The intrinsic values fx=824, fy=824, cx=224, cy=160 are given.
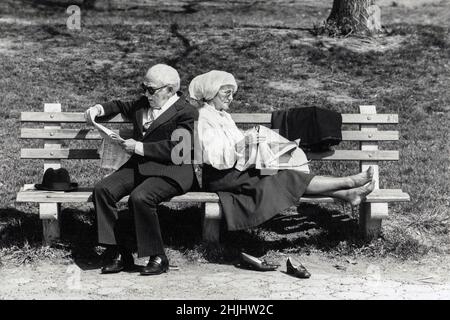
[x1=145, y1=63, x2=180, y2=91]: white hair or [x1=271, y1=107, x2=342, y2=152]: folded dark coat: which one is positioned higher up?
[x1=145, y1=63, x2=180, y2=91]: white hair

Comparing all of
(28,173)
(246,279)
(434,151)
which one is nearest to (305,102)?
(434,151)

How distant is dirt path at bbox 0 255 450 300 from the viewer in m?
5.45

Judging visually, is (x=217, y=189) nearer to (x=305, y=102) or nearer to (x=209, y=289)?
(x=209, y=289)

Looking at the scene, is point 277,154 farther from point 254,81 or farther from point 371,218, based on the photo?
point 254,81

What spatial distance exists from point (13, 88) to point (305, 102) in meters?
3.62

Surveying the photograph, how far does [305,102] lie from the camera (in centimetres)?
990

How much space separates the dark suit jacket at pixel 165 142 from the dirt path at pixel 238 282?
27.3 inches

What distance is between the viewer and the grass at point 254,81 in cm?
663

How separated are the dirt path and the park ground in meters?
0.01

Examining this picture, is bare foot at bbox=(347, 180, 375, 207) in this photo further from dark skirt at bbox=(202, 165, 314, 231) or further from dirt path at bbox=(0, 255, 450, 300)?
dirt path at bbox=(0, 255, 450, 300)

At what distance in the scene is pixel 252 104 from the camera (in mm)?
9797

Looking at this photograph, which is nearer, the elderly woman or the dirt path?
the dirt path

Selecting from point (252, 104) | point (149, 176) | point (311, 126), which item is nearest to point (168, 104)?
point (149, 176)

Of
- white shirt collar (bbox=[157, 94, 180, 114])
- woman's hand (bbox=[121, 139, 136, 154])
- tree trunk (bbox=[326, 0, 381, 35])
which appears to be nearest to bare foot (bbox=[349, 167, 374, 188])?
white shirt collar (bbox=[157, 94, 180, 114])
